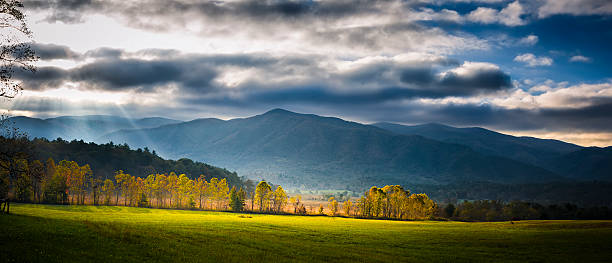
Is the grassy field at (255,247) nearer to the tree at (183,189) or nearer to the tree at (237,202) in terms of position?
the tree at (237,202)

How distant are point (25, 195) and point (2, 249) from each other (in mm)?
124359

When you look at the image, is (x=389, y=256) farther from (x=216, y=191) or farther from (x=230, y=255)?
(x=216, y=191)

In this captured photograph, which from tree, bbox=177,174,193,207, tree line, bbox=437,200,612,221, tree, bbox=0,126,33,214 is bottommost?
tree line, bbox=437,200,612,221

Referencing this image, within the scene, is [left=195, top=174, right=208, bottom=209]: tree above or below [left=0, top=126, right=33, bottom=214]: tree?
below

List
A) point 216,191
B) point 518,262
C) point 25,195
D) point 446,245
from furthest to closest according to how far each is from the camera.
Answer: point 216,191
point 25,195
point 446,245
point 518,262

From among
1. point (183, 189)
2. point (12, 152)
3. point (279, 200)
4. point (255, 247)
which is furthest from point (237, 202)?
point (12, 152)

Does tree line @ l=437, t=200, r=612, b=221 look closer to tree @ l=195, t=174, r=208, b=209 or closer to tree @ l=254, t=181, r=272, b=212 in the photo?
tree @ l=254, t=181, r=272, b=212

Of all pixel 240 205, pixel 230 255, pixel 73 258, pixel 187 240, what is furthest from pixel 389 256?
pixel 240 205

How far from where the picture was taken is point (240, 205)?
513 feet

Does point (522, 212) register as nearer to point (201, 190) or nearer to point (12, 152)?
point (201, 190)

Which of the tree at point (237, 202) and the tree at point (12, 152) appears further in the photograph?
the tree at point (237, 202)

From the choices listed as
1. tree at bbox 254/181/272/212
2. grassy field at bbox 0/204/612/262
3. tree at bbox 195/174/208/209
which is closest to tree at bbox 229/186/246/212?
tree at bbox 254/181/272/212

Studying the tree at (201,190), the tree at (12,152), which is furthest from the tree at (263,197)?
the tree at (12,152)

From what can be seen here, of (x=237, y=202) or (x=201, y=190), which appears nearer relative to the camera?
(x=237, y=202)
